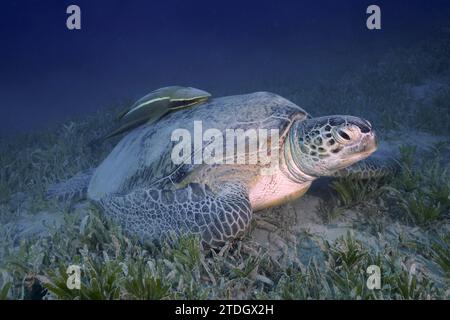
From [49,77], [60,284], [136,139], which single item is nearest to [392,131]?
[136,139]

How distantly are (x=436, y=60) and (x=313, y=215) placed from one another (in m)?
8.73

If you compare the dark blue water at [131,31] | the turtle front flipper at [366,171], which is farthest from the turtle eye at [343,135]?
the dark blue water at [131,31]

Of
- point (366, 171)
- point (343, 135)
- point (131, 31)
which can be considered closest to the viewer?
point (343, 135)

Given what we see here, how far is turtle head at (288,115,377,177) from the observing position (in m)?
2.59

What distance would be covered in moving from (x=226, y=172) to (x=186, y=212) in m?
0.56

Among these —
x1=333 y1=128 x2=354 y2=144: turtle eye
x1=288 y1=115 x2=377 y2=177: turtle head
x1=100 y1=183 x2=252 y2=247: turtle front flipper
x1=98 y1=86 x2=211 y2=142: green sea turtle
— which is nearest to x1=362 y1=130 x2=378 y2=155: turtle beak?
x1=288 y1=115 x2=377 y2=177: turtle head

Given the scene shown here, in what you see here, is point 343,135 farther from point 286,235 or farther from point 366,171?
point 286,235

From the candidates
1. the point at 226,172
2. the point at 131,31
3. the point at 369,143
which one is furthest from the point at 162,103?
the point at 131,31

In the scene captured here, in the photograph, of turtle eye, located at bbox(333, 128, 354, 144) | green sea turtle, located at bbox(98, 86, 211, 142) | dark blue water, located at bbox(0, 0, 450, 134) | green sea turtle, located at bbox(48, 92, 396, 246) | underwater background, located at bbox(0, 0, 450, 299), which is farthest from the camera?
dark blue water, located at bbox(0, 0, 450, 134)

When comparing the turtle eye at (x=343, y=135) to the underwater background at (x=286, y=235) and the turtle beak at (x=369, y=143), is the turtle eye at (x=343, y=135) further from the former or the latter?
the underwater background at (x=286, y=235)

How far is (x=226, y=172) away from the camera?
2.85 meters

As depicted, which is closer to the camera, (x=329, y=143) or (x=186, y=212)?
(x=186, y=212)

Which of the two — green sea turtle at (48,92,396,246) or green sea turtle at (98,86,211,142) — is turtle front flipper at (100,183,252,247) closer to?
green sea turtle at (48,92,396,246)
